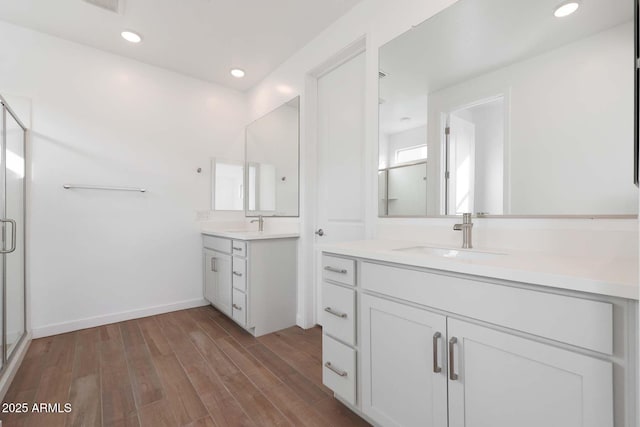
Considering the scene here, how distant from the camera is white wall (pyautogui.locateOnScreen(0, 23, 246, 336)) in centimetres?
238

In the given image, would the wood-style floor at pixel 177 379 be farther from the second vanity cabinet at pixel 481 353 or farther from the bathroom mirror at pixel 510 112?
the bathroom mirror at pixel 510 112

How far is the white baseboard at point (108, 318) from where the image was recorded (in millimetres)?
2377

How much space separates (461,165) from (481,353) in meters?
0.97

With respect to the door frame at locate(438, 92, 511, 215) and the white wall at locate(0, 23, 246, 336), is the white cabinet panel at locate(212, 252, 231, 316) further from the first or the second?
the door frame at locate(438, 92, 511, 215)

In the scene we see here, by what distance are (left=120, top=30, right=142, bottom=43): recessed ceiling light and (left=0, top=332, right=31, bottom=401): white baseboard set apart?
8.12 ft

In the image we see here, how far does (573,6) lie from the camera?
1165 millimetres

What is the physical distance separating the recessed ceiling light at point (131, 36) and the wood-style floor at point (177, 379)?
97.9 inches

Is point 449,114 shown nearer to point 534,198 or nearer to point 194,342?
point 534,198

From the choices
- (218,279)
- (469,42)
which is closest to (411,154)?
(469,42)

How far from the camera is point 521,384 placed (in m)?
0.85

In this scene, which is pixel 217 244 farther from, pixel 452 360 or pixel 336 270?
pixel 452 360

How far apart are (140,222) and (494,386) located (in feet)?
9.93

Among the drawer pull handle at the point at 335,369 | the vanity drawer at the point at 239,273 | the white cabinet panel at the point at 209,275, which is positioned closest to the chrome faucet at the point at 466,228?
the drawer pull handle at the point at 335,369

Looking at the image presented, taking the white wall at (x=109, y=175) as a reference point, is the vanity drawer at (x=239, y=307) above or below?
below
